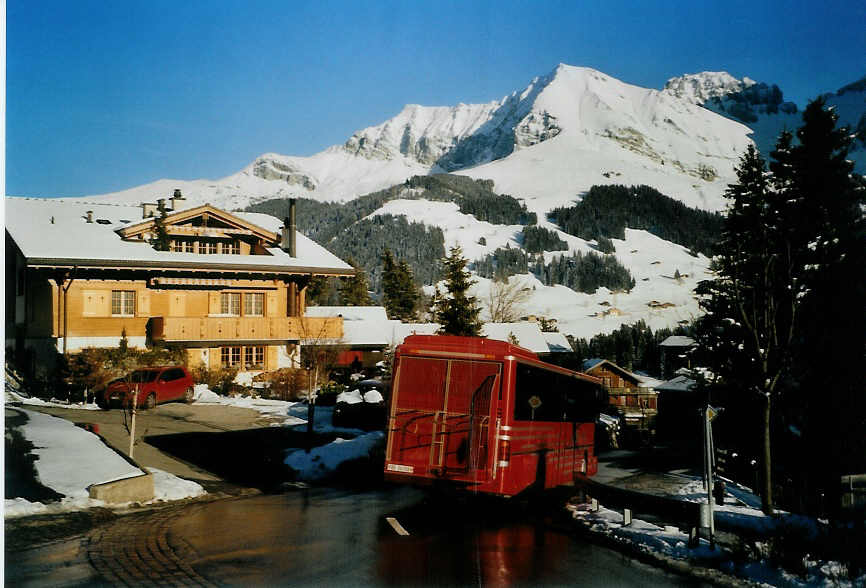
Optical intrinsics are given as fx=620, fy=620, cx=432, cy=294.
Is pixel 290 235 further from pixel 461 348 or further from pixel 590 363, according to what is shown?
pixel 461 348

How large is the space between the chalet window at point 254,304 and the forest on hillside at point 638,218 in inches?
282

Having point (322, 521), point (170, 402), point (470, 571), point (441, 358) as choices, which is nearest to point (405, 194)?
point (170, 402)

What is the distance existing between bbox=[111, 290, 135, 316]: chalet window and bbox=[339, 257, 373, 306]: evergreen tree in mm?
5608

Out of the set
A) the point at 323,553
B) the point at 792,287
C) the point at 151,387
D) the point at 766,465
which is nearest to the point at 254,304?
the point at 151,387

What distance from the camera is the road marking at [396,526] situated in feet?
29.3

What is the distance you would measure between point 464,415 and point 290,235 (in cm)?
1080

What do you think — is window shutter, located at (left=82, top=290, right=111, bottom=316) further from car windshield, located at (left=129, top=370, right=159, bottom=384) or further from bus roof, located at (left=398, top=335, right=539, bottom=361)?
bus roof, located at (left=398, top=335, right=539, bottom=361)

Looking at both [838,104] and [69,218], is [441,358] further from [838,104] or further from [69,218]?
[69,218]

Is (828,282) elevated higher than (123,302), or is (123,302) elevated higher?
(828,282)

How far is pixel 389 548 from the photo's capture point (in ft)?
26.5

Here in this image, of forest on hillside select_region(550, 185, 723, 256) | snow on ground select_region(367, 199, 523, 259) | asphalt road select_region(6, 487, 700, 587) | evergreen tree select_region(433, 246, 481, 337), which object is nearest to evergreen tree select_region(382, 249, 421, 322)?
snow on ground select_region(367, 199, 523, 259)

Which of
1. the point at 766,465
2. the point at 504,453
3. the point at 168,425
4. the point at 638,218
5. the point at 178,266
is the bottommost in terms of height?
the point at 168,425

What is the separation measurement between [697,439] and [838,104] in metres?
13.4

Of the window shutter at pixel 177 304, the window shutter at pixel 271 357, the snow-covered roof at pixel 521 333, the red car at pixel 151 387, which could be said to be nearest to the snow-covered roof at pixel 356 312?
the window shutter at pixel 271 357
